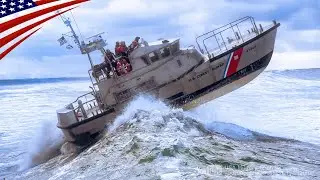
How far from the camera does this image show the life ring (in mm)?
17500

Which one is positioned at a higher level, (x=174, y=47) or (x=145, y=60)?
(x=174, y=47)

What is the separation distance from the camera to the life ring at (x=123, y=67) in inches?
689

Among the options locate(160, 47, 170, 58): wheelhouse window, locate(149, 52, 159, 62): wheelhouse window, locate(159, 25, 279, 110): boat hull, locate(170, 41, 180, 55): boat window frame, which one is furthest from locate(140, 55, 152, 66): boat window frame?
locate(159, 25, 279, 110): boat hull

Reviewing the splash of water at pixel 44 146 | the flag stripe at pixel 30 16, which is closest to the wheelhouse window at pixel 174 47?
the splash of water at pixel 44 146

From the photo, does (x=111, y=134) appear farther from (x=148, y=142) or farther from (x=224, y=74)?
(x=224, y=74)

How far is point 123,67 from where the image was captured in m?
17.5

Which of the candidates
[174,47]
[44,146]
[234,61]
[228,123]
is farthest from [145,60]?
[44,146]

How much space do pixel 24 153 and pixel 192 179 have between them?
1143 centimetres

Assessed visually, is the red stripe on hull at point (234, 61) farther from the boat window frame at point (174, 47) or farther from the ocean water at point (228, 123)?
the ocean water at point (228, 123)

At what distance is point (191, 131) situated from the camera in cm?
1527

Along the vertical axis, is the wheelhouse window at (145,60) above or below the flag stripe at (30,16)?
below

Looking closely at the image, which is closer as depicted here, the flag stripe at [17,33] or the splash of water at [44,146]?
the flag stripe at [17,33]

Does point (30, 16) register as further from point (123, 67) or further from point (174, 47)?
point (174, 47)

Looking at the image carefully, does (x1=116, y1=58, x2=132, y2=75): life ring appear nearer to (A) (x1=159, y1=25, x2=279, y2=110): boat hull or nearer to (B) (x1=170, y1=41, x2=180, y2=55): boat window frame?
(A) (x1=159, y1=25, x2=279, y2=110): boat hull
